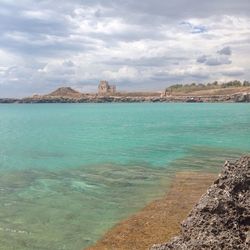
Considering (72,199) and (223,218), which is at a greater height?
(223,218)

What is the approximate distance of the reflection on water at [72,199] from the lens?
16.8 m

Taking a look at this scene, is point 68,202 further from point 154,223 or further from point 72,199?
point 154,223

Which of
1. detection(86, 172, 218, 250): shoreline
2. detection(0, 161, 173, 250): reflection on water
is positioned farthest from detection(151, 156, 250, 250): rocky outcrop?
detection(0, 161, 173, 250): reflection on water

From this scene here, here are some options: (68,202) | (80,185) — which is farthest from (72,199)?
(80,185)

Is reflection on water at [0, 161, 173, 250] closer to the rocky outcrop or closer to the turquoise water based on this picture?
the turquoise water

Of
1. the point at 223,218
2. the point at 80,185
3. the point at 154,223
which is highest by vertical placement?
the point at 223,218

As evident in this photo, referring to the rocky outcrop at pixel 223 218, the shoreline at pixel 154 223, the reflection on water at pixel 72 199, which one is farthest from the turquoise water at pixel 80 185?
the rocky outcrop at pixel 223 218

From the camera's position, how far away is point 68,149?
51.1 metres

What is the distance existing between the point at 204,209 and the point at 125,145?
147 ft

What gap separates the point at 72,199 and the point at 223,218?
599 inches

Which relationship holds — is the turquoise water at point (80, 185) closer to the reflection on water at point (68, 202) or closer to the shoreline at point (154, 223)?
the reflection on water at point (68, 202)

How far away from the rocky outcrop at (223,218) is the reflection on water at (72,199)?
7.70 metres

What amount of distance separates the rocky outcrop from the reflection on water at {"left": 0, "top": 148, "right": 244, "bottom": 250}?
25.3 feet

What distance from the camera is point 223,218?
29.6 ft
